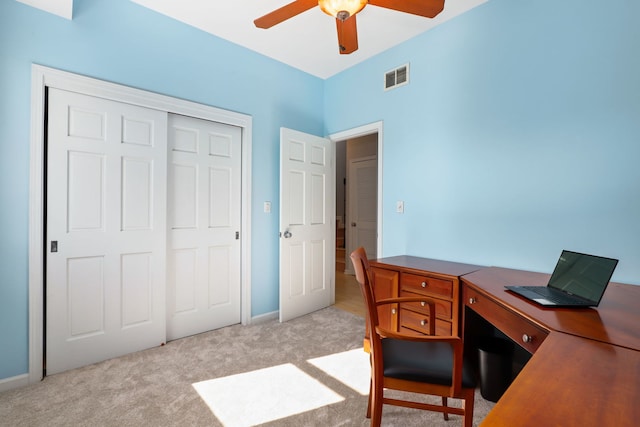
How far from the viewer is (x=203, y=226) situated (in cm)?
291

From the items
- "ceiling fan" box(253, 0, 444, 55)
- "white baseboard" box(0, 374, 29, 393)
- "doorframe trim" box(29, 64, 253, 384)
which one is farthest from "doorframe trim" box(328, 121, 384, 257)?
"white baseboard" box(0, 374, 29, 393)

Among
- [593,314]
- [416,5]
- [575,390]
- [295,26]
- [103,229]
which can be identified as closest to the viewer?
[575,390]

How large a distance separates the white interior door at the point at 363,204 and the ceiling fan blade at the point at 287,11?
140 inches

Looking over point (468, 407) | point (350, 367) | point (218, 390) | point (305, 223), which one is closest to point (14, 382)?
point (218, 390)

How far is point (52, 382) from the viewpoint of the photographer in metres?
2.05

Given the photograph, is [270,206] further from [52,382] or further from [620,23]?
[620,23]

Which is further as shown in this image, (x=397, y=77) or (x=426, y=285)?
(x=397, y=77)

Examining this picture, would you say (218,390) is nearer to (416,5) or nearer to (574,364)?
(574,364)

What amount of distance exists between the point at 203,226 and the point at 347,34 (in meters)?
2.08

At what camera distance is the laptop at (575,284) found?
1.26 m

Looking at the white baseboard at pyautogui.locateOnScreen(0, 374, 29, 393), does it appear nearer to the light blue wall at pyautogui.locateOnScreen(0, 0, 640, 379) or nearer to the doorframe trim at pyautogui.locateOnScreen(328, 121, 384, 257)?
the light blue wall at pyautogui.locateOnScreen(0, 0, 640, 379)

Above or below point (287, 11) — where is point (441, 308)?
below

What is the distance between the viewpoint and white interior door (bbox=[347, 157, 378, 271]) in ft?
17.1

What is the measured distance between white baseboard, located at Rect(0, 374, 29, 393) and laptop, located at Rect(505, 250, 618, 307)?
3.09m
